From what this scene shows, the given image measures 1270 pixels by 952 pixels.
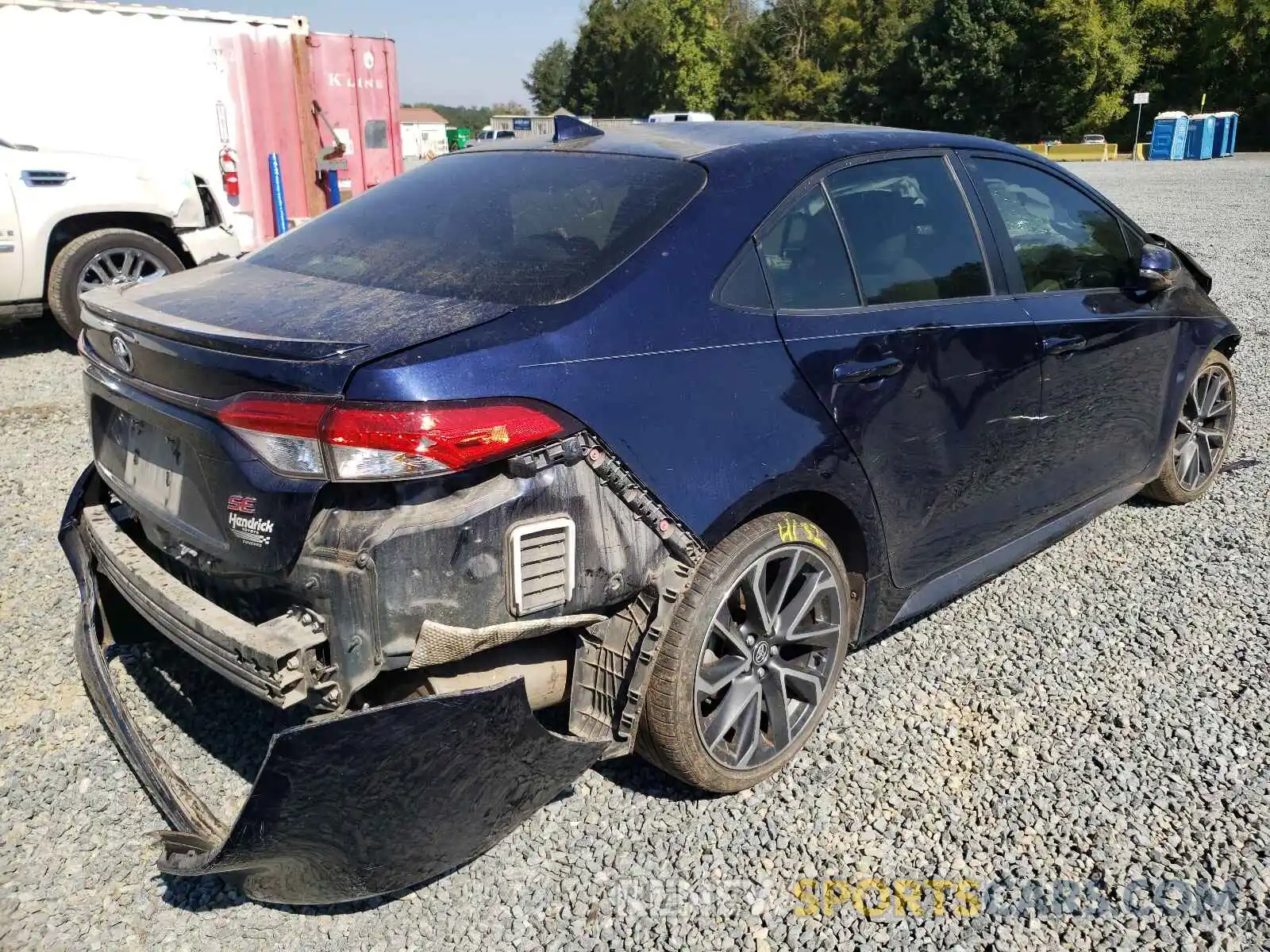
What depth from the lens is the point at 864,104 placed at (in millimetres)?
57438

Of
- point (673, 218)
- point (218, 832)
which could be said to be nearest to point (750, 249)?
point (673, 218)

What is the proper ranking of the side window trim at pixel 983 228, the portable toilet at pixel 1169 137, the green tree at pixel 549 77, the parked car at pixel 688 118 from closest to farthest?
1. the side window trim at pixel 983 228
2. the parked car at pixel 688 118
3. the portable toilet at pixel 1169 137
4. the green tree at pixel 549 77

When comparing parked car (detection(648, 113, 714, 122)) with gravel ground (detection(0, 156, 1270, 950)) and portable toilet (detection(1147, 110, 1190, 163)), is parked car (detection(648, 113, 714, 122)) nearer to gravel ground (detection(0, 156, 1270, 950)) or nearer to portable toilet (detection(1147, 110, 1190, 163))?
gravel ground (detection(0, 156, 1270, 950))

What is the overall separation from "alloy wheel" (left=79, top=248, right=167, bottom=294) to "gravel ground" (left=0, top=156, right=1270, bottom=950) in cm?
418

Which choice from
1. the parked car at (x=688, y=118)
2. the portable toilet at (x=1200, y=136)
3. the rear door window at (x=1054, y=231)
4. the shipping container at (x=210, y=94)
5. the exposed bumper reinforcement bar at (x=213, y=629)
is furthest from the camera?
the portable toilet at (x=1200, y=136)

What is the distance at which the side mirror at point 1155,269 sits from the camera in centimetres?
389

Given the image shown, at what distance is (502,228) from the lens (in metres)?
2.72

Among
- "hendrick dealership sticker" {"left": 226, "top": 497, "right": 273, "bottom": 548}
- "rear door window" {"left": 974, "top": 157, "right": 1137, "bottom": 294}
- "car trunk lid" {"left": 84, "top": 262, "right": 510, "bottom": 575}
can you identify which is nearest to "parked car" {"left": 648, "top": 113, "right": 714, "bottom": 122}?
"rear door window" {"left": 974, "top": 157, "right": 1137, "bottom": 294}

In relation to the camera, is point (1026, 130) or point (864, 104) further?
point (864, 104)

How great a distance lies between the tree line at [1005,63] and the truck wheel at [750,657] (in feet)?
169

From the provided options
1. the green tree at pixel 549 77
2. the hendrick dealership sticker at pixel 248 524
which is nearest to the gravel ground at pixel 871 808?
the hendrick dealership sticker at pixel 248 524

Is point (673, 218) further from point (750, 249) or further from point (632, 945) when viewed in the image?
point (632, 945)

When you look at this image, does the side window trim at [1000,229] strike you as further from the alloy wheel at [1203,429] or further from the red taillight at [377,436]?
the red taillight at [377,436]

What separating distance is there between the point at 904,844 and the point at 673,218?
1708 millimetres
